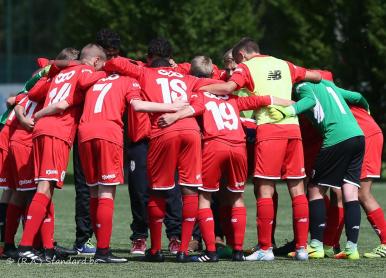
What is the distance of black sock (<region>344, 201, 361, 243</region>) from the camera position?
37.0ft

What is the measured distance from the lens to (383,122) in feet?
98.3

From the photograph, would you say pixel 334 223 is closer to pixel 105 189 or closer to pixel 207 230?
pixel 207 230

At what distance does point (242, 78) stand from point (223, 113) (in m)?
0.37

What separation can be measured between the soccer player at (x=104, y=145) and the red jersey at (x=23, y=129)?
0.82 metres

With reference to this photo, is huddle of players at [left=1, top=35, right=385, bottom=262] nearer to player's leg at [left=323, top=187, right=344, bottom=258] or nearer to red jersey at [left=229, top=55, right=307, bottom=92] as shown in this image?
red jersey at [left=229, top=55, right=307, bottom=92]

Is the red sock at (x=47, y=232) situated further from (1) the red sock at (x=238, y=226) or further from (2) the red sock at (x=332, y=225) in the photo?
(2) the red sock at (x=332, y=225)

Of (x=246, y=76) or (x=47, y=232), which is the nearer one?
(x=47, y=232)

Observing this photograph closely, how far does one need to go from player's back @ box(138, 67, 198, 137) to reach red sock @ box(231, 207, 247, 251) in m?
0.89

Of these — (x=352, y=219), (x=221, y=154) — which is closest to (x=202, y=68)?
(x=221, y=154)

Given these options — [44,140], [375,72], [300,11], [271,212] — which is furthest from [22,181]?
[300,11]

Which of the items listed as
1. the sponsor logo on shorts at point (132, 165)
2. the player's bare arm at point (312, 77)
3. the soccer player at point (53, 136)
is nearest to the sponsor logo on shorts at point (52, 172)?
the soccer player at point (53, 136)

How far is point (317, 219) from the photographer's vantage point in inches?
446

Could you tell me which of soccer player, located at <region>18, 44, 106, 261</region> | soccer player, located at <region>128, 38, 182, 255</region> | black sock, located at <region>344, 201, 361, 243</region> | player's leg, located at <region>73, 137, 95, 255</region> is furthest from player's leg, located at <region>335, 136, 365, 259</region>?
player's leg, located at <region>73, 137, 95, 255</region>

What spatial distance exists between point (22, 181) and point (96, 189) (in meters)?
A: 0.78
